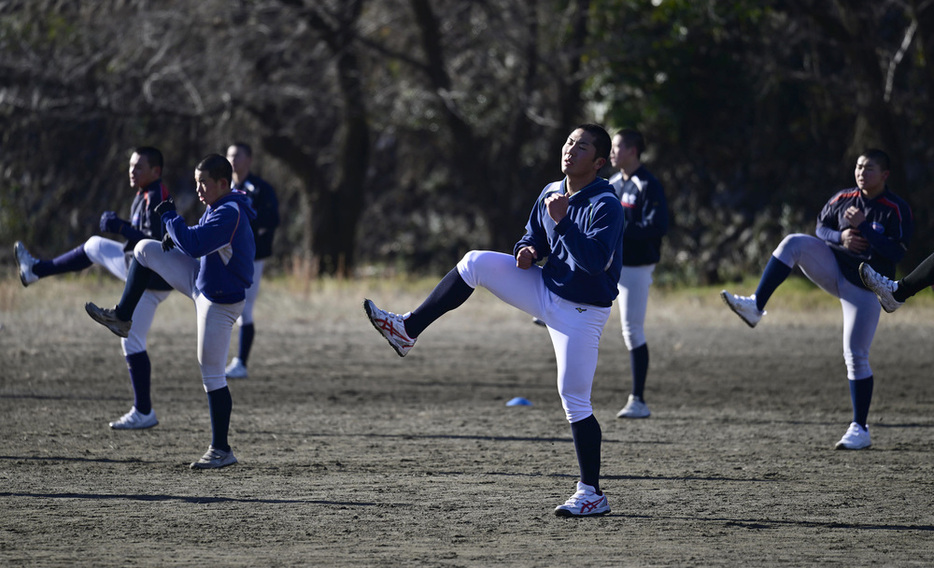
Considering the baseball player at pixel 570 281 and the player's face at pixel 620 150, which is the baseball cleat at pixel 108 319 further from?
the player's face at pixel 620 150

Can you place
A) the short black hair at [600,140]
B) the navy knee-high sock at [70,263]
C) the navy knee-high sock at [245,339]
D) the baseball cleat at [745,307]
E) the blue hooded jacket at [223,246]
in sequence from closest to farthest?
the short black hair at [600,140], the blue hooded jacket at [223,246], the baseball cleat at [745,307], the navy knee-high sock at [70,263], the navy knee-high sock at [245,339]

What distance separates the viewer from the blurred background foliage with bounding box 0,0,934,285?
18219 mm

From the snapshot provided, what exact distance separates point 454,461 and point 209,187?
2.28m

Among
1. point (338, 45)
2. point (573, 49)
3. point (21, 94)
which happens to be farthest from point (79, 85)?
point (573, 49)

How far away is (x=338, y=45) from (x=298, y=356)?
26.6ft

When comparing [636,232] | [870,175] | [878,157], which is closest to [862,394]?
[870,175]

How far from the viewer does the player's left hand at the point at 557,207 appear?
217 inches

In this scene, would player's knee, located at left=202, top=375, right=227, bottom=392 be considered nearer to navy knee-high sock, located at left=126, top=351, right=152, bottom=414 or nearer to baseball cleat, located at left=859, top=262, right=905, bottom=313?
navy knee-high sock, located at left=126, top=351, right=152, bottom=414

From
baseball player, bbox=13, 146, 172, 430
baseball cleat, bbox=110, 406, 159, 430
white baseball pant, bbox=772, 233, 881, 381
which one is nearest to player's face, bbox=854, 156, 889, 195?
white baseball pant, bbox=772, 233, 881, 381

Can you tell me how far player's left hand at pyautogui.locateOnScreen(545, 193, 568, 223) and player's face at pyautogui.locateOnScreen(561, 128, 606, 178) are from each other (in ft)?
0.73

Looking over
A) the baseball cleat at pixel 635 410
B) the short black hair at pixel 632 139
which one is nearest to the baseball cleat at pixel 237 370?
the baseball cleat at pixel 635 410

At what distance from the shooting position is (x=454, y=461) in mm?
7391

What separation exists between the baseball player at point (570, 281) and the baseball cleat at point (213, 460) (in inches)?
68.1

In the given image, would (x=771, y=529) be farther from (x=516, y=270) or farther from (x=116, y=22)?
(x=116, y=22)
